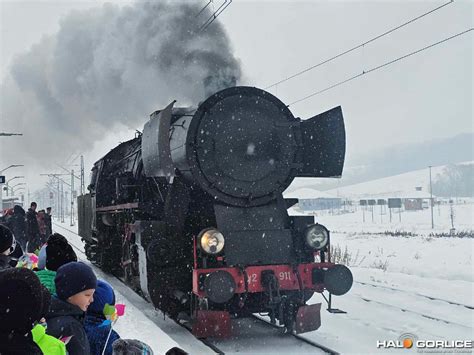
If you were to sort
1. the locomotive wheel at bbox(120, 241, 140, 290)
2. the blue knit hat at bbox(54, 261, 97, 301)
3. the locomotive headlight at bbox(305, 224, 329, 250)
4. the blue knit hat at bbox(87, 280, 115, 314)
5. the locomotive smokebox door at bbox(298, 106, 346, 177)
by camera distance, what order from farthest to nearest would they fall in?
the locomotive wheel at bbox(120, 241, 140, 290) < the locomotive smokebox door at bbox(298, 106, 346, 177) < the locomotive headlight at bbox(305, 224, 329, 250) < the blue knit hat at bbox(87, 280, 115, 314) < the blue knit hat at bbox(54, 261, 97, 301)

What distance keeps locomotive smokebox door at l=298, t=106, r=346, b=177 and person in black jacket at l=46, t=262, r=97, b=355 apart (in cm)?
469

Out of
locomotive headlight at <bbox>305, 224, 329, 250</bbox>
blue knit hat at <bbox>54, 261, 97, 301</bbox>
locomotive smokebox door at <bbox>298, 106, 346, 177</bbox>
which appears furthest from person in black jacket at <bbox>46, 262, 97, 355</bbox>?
locomotive smokebox door at <bbox>298, 106, 346, 177</bbox>

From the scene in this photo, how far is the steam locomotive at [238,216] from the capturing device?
19.1 feet

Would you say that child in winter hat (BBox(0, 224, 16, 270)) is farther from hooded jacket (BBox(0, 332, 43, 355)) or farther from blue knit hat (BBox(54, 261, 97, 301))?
hooded jacket (BBox(0, 332, 43, 355))

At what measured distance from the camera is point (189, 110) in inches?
284

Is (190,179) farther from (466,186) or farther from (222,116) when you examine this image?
Result: (466,186)

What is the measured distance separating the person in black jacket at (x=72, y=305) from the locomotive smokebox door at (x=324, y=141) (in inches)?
185

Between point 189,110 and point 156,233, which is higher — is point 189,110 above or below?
above

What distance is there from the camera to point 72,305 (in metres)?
2.36

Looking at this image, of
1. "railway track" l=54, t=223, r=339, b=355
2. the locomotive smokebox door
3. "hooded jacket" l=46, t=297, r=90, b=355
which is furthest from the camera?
the locomotive smokebox door

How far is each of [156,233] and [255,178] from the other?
1421 millimetres

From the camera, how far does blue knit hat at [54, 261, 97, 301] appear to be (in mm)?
2395

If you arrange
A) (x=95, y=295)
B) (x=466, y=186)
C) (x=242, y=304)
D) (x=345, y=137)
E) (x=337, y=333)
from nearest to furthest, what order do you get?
(x=95, y=295) → (x=242, y=304) → (x=337, y=333) → (x=345, y=137) → (x=466, y=186)

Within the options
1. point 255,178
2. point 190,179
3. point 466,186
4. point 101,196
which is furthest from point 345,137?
point 466,186
